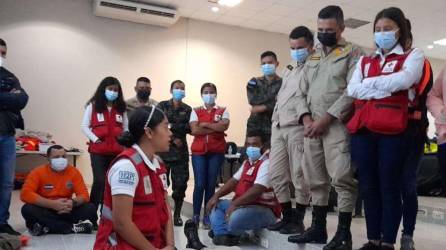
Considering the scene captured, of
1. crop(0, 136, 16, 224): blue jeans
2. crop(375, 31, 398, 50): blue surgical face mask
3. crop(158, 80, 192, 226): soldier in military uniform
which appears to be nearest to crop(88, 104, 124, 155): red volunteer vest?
crop(158, 80, 192, 226): soldier in military uniform

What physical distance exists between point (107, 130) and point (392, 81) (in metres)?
A: 2.52

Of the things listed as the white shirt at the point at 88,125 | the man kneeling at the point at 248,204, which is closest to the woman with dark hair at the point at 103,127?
the white shirt at the point at 88,125

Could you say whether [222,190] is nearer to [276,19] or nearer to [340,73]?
[340,73]

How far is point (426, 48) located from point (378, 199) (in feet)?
29.3

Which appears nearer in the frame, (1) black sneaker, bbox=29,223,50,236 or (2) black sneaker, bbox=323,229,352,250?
(2) black sneaker, bbox=323,229,352,250

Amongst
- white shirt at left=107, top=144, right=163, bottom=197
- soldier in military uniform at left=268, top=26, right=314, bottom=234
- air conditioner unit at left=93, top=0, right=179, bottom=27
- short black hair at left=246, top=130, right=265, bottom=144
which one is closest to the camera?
white shirt at left=107, top=144, right=163, bottom=197

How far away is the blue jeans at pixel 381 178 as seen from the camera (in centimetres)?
200

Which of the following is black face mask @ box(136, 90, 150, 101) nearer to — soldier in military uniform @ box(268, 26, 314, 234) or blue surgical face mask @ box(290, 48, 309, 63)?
soldier in military uniform @ box(268, 26, 314, 234)

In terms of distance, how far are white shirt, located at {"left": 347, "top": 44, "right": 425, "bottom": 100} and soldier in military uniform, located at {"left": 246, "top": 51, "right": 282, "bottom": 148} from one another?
4.36ft

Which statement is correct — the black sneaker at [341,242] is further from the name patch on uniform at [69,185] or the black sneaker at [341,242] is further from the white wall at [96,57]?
the white wall at [96,57]

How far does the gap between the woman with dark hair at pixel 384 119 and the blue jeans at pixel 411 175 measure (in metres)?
0.05

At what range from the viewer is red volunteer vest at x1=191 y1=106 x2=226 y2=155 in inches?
151

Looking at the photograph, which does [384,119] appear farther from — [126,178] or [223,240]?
[223,240]

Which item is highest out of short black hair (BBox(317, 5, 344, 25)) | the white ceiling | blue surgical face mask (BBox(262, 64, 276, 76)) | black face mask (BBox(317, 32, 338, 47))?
the white ceiling
